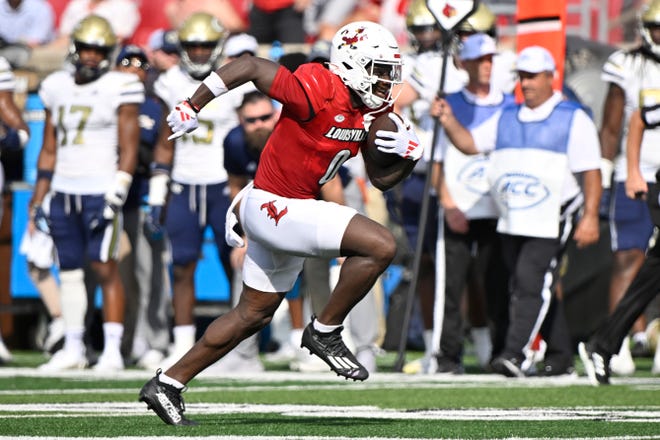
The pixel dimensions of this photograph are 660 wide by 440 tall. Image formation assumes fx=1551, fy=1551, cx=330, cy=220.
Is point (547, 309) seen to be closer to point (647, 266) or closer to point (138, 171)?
point (647, 266)

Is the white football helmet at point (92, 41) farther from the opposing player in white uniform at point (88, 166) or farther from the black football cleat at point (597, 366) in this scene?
the black football cleat at point (597, 366)

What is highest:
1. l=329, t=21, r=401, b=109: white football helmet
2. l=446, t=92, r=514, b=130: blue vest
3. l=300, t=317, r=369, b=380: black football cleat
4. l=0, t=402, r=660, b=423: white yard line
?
l=329, t=21, r=401, b=109: white football helmet

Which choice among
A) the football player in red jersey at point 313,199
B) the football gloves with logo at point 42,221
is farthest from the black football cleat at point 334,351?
the football gloves with logo at point 42,221

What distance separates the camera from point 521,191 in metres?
9.25

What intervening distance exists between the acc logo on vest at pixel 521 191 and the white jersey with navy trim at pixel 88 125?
2.52 m

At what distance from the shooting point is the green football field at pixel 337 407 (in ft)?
19.2

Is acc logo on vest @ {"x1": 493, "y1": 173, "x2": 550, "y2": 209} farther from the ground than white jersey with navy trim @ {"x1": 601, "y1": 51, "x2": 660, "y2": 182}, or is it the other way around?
white jersey with navy trim @ {"x1": 601, "y1": 51, "x2": 660, "y2": 182}

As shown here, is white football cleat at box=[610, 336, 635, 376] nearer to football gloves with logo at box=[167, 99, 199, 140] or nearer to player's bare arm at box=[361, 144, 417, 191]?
player's bare arm at box=[361, 144, 417, 191]

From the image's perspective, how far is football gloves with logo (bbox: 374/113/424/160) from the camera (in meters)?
6.16

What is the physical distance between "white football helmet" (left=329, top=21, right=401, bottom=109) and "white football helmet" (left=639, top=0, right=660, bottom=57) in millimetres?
3553

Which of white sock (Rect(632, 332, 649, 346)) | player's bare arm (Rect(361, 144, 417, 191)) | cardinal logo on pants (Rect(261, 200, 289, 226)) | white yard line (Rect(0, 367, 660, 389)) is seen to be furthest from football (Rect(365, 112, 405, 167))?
white sock (Rect(632, 332, 649, 346))

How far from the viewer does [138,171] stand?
10.9 metres

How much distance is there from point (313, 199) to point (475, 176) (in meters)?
3.58

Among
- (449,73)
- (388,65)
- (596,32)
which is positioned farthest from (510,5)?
(388,65)
